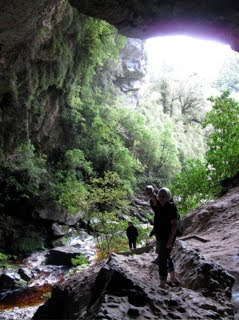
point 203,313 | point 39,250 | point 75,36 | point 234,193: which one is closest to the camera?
point 203,313

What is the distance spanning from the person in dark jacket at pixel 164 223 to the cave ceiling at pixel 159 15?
4.53 meters

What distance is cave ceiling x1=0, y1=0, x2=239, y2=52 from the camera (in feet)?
23.9

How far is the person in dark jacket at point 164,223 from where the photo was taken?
16.9 feet

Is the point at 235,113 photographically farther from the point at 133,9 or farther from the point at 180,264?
the point at 180,264

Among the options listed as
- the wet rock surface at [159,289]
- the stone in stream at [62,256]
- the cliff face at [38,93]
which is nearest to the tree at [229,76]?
the cliff face at [38,93]

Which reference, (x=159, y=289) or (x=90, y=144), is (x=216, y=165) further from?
(x=90, y=144)

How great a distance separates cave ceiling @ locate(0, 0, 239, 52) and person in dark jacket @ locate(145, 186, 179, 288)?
4.53 m

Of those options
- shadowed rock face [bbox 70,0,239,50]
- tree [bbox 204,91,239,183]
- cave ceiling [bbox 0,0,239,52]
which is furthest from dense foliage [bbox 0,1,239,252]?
shadowed rock face [bbox 70,0,239,50]

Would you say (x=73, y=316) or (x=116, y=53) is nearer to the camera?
(x=73, y=316)

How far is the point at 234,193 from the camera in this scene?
11.9 metres

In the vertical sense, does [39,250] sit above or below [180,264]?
below

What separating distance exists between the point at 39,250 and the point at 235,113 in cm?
1264

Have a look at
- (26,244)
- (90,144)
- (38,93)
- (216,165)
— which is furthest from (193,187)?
(90,144)

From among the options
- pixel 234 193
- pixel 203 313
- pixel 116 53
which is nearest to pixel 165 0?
pixel 203 313
